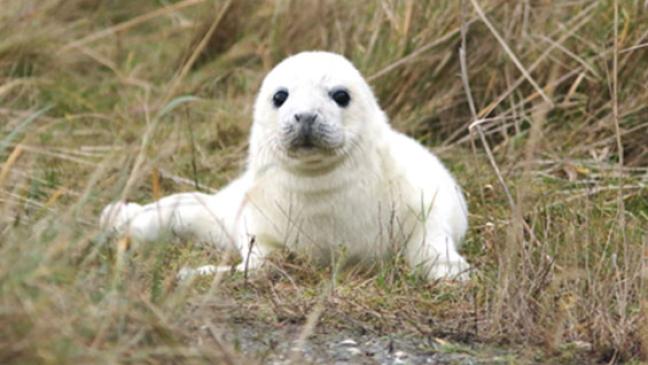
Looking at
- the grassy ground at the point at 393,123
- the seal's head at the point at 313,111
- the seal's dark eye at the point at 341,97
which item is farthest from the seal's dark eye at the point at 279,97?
the grassy ground at the point at 393,123

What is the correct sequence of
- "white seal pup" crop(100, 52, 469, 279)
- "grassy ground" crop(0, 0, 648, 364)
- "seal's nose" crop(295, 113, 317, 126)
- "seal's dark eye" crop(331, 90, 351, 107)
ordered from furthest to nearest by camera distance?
"seal's dark eye" crop(331, 90, 351, 107) < "white seal pup" crop(100, 52, 469, 279) < "seal's nose" crop(295, 113, 317, 126) < "grassy ground" crop(0, 0, 648, 364)

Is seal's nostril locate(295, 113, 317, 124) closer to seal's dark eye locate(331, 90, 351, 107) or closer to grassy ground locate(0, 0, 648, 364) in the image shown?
seal's dark eye locate(331, 90, 351, 107)

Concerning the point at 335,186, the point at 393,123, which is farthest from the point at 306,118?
the point at 393,123

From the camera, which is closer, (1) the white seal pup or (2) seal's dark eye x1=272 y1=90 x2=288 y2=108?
(1) the white seal pup

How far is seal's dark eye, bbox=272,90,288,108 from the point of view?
557 cm

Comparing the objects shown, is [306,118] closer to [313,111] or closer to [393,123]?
[313,111]

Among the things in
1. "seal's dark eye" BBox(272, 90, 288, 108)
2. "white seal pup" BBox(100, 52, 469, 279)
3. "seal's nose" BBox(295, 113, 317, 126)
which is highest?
"seal's dark eye" BBox(272, 90, 288, 108)

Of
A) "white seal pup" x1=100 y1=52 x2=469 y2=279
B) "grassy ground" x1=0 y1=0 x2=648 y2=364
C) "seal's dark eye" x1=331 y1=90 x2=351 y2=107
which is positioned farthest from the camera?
"seal's dark eye" x1=331 y1=90 x2=351 y2=107

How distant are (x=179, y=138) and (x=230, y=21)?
4.97 ft

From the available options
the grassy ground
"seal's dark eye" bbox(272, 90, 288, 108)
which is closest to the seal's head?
"seal's dark eye" bbox(272, 90, 288, 108)

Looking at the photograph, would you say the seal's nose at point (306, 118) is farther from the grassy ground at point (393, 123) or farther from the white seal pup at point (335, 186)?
the grassy ground at point (393, 123)

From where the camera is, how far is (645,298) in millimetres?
4453

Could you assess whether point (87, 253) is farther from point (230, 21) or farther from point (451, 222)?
point (230, 21)

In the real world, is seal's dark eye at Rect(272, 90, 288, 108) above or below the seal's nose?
above
